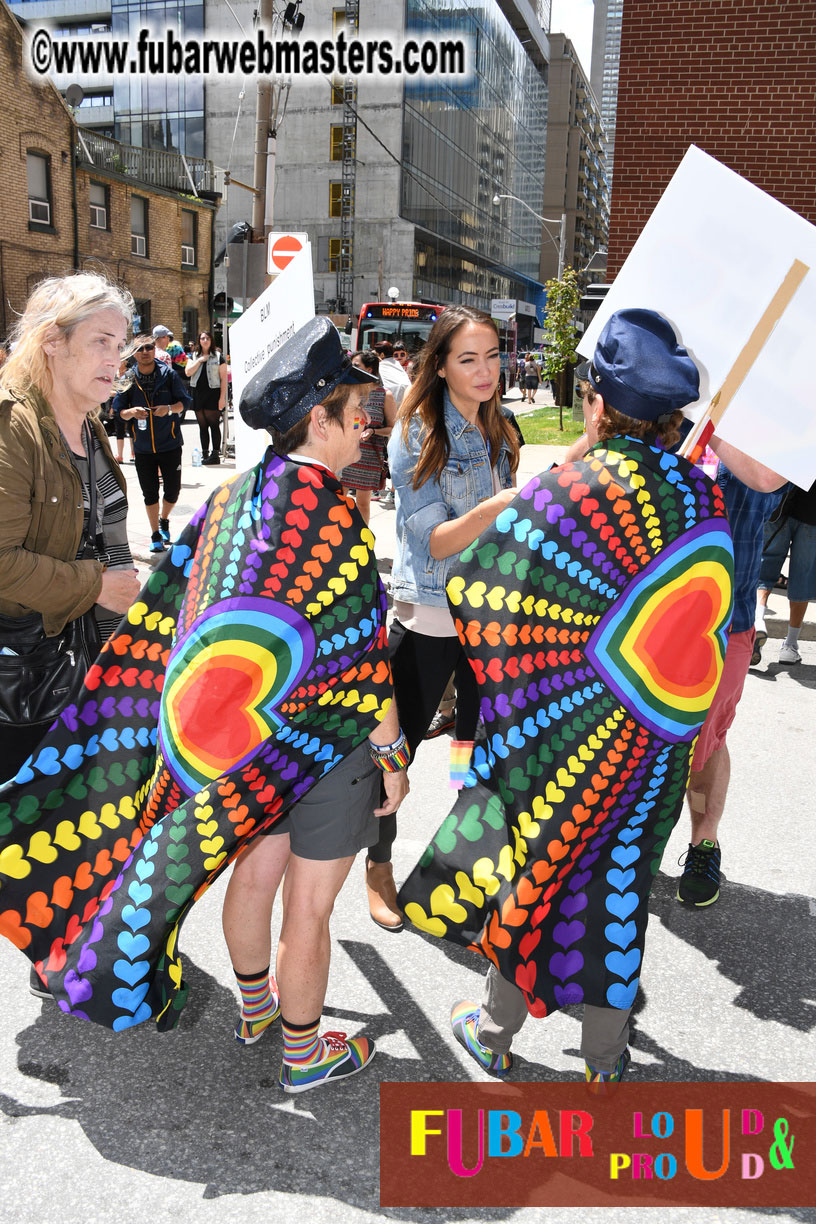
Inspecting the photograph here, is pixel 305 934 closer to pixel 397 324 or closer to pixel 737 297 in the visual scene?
pixel 737 297

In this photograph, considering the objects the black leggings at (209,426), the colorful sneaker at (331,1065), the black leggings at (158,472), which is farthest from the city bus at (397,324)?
the colorful sneaker at (331,1065)

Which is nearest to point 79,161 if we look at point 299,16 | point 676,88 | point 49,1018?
point 299,16

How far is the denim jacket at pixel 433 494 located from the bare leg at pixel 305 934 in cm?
111

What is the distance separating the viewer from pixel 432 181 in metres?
56.8

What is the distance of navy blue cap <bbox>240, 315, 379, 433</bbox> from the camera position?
238 cm

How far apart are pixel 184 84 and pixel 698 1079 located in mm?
61569

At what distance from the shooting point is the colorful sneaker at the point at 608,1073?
2.68 metres

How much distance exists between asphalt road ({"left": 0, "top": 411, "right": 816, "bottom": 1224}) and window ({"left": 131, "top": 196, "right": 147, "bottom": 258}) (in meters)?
34.4

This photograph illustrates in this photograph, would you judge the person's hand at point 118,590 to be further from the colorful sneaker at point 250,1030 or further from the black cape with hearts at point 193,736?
the colorful sneaker at point 250,1030

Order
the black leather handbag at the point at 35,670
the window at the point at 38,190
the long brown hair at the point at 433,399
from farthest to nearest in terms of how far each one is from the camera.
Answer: the window at the point at 38,190 → the long brown hair at the point at 433,399 → the black leather handbag at the point at 35,670

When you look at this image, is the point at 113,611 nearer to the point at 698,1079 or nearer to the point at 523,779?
the point at 523,779

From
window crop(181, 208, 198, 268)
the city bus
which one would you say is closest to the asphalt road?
the city bus

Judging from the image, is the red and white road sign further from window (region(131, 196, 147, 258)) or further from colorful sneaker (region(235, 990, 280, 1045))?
window (region(131, 196, 147, 258))

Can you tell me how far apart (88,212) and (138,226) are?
3120 millimetres
